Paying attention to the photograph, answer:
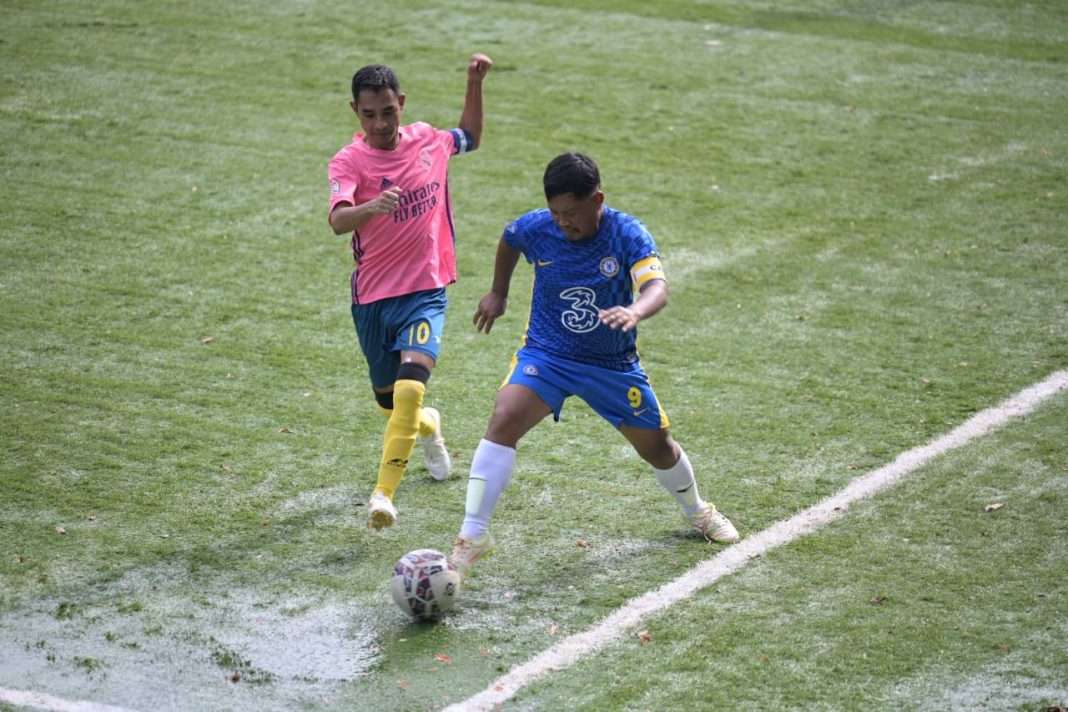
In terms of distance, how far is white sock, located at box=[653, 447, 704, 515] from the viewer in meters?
7.00

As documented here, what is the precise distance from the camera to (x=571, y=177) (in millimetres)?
6305

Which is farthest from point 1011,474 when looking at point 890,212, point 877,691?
point 890,212

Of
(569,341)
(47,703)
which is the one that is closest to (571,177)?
(569,341)

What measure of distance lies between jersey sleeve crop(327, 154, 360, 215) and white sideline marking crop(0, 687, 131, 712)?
8.85ft

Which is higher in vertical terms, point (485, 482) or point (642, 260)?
point (642, 260)

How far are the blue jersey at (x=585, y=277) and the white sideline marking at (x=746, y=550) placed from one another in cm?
107

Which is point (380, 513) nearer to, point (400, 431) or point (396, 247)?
point (400, 431)

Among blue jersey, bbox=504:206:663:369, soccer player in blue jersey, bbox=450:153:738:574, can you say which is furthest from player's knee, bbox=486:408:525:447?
blue jersey, bbox=504:206:663:369

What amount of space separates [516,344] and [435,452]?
2.23m

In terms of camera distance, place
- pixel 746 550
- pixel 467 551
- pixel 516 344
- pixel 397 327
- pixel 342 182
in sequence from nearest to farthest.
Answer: pixel 467 551, pixel 746 550, pixel 342 182, pixel 397 327, pixel 516 344

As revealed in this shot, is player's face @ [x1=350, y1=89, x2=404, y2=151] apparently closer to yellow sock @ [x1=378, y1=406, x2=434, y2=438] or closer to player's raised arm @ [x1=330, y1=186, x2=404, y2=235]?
player's raised arm @ [x1=330, y1=186, x2=404, y2=235]

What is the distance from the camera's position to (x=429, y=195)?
7570mm

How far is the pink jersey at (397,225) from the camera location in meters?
7.42

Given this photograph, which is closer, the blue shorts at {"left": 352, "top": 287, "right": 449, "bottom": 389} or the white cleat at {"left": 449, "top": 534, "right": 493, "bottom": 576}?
the white cleat at {"left": 449, "top": 534, "right": 493, "bottom": 576}
